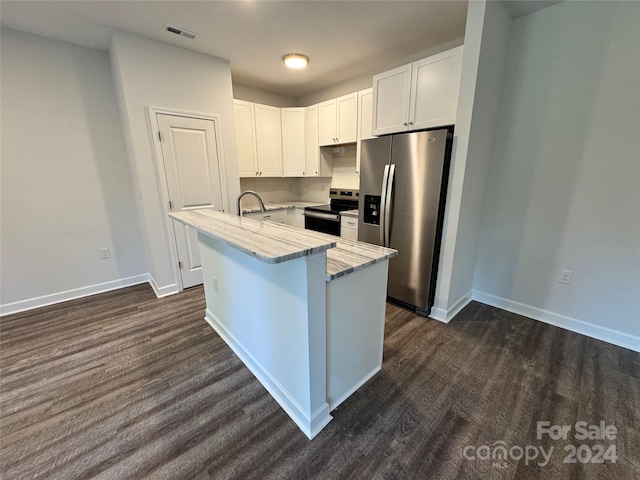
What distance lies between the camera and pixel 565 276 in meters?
2.29

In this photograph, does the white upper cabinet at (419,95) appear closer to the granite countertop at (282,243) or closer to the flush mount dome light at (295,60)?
the flush mount dome light at (295,60)

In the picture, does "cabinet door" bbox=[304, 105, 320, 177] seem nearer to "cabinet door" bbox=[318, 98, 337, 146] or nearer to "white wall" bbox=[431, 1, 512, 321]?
"cabinet door" bbox=[318, 98, 337, 146]

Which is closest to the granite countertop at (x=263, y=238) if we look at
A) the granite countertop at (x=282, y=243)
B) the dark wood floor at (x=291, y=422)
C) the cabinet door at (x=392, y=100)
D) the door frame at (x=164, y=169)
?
the granite countertop at (x=282, y=243)

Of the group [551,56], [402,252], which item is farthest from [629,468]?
[551,56]

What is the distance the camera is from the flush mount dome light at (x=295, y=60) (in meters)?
2.87

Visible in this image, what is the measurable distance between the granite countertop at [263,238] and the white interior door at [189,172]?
4.26 ft

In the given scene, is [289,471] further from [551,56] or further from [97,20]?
[97,20]

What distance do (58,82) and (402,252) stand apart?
3.92 meters

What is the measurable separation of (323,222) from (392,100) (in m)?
1.68

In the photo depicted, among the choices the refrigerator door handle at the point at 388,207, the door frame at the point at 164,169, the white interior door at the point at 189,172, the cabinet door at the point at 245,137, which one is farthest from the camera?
the cabinet door at the point at 245,137

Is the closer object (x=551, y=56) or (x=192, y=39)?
(x=551, y=56)

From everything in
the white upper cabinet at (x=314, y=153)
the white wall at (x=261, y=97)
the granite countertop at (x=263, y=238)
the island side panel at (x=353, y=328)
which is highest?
the white wall at (x=261, y=97)

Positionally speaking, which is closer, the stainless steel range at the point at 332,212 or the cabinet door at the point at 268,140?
the stainless steel range at the point at 332,212

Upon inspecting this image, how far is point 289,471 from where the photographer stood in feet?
3.99
